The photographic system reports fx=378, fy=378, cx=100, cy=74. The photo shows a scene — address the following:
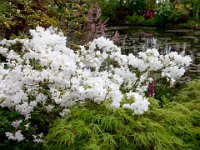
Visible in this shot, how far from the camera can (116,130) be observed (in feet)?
10.9

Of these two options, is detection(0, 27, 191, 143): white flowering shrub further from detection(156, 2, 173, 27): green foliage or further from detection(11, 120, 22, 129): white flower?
detection(156, 2, 173, 27): green foliage

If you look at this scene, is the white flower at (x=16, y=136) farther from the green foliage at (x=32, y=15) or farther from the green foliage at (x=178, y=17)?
the green foliage at (x=178, y=17)

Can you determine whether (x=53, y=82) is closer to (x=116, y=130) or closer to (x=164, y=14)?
(x=116, y=130)

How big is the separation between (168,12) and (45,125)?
24.1 metres

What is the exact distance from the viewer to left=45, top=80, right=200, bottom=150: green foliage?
10.7ft

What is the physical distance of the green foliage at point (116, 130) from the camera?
326 cm

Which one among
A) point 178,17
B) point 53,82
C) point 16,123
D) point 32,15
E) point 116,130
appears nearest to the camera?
point 116,130

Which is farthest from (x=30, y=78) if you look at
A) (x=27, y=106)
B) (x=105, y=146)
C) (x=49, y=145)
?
(x=105, y=146)

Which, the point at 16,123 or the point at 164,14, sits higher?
the point at 16,123

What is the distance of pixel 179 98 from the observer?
16.3 ft

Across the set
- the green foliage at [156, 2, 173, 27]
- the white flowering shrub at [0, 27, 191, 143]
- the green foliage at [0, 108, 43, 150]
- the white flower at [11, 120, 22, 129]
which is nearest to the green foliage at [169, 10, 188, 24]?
the green foliage at [156, 2, 173, 27]

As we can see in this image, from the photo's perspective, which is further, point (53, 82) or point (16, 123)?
point (16, 123)

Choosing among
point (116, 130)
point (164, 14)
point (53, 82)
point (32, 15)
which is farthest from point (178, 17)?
point (116, 130)

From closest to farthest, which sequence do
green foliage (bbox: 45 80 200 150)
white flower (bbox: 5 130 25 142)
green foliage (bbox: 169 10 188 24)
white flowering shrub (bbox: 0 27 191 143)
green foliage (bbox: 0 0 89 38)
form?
green foliage (bbox: 45 80 200 150) → white flowering shrub (bbox: 0 27 191 143) → white flower (bbox: 5 130 25 142) → green foliage (bbox: 0 0 89 38) → green foliage (bbox: 169 10 188 24)
